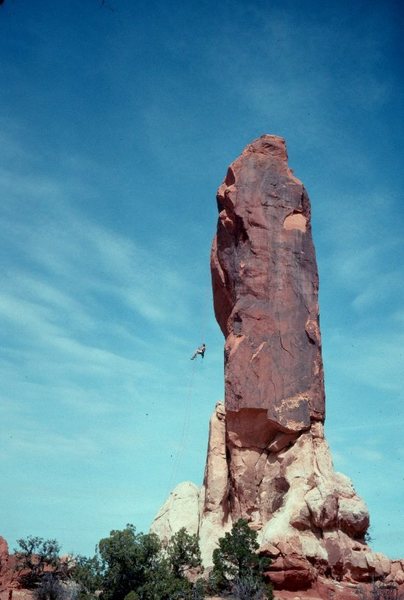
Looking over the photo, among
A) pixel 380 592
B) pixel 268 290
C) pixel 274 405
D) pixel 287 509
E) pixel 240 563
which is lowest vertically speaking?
pixel 380 592

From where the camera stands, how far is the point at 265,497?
35.0 metres

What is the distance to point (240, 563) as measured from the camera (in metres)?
30.2

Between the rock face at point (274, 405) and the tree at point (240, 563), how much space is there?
2.04ft

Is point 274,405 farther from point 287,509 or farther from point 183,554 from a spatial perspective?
point 183,554

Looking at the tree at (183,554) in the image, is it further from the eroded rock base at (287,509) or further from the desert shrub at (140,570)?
the eroded rock base at (287,509)

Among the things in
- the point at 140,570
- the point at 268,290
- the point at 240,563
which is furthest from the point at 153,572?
the point at 268,290

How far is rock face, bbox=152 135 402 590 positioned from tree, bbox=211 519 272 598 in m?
0.62

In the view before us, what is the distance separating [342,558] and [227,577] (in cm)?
512

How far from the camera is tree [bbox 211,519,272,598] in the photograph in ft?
94.3

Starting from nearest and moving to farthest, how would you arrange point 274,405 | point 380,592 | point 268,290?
point 380,592, point 274,405, point 268,290

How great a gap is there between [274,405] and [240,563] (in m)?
8.54

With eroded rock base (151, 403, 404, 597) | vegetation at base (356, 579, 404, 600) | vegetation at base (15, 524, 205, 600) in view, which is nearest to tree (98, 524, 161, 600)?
vegetation at base (15, 524, 205, 600)

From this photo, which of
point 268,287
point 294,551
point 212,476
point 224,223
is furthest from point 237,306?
point 294,551

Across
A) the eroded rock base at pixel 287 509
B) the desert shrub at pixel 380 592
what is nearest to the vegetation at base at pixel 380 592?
the desert shrub at pixel 380 592
